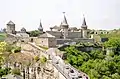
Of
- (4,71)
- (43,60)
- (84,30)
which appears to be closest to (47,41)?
(43,60)

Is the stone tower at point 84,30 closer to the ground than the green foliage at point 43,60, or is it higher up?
higher up

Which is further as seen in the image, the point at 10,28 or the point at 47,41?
the point at 10,28

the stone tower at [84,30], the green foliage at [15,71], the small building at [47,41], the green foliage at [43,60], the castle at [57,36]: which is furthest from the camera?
the stone tower at [84,30]

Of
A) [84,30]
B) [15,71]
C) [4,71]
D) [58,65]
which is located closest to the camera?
[58,65]

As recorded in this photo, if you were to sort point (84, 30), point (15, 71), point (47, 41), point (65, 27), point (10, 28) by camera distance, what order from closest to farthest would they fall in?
point (15, 71) < point (47, 41) < point (65, 27) < point (84, 30) < point (10, 28)

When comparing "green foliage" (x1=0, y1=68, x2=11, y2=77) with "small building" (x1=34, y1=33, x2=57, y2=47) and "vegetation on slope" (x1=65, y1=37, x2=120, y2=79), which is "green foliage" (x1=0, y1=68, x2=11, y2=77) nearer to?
"vegetation on slope" (x1=65, y1=37, x2=120, y2=79)

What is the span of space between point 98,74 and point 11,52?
12.7 m

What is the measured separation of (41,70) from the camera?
40.7 meters

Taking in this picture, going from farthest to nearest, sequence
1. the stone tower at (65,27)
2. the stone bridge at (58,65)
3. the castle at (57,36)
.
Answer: the stone tower at (65,27), the castle at (57,36), the stone bridge at (58,65)

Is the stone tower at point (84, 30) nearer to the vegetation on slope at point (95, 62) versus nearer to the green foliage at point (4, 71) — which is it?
the vegetation on slope at point (95, 62)

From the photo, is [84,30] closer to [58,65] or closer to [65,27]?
[65,27]

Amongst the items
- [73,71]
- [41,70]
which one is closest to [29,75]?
[41,70]

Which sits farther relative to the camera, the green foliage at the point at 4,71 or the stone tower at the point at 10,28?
the stone tower at the point at 10,28

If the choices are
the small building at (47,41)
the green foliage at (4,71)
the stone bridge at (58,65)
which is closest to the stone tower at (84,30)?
the small building at (47,41)
